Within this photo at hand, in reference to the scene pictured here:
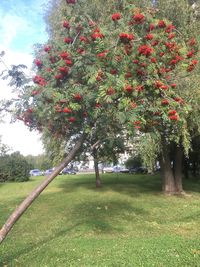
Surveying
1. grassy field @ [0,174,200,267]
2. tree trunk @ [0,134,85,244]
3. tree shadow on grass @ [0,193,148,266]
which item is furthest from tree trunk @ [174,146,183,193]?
tree trunk @ [0,134,85,244]

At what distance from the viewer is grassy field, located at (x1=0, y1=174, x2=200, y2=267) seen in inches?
384

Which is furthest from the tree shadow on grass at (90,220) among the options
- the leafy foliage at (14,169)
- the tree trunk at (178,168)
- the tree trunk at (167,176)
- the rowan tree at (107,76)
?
the leafy foliage at (14,169)

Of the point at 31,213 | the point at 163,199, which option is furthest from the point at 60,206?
the point at 163,199

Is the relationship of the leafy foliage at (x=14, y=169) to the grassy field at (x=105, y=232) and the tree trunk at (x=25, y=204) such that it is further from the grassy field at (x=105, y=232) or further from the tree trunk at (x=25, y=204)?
the tree trunk at (x=25, y=204)

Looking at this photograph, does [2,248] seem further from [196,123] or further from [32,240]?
[196,123]

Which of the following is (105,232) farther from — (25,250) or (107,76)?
(107,76)

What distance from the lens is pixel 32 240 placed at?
1288 cm

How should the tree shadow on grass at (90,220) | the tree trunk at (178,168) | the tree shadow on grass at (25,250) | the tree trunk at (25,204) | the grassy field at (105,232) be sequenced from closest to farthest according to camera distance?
the tree trunk at (25,204)
the grassy field at (105,232)
the tree shadow on grass at (25,250)
the tree shadow on grass at (90,220)
the tree trunk at (178,168)

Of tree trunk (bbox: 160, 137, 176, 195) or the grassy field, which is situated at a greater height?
tree trunk (bbox: 160, 137, 176, 195)

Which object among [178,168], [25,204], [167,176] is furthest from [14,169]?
[25,204]

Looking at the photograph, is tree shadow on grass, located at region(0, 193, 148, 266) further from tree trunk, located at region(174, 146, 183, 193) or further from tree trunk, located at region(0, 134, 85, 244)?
tree trunk, located at region(174, 146, 183, 193)

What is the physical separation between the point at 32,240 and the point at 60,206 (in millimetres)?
7899

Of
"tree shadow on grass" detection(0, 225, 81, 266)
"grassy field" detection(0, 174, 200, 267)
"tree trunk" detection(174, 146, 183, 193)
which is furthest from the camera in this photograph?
"tree trunk" detection(174, 146, 183, 193)

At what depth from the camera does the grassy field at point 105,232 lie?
9750 millimetres
